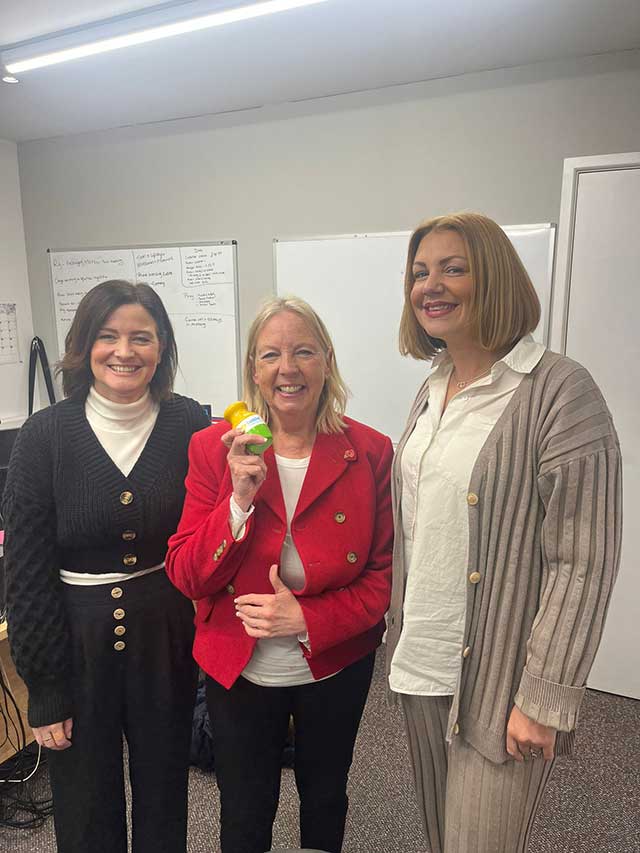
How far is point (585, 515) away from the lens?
943 millimetres

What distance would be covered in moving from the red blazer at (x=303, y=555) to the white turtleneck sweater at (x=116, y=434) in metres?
0.14

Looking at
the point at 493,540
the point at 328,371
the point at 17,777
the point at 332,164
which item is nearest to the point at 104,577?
the point at 328,371

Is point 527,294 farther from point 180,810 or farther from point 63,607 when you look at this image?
point 180,810

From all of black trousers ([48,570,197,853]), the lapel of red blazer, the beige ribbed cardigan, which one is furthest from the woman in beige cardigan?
black trousers ([48,570,197,853])

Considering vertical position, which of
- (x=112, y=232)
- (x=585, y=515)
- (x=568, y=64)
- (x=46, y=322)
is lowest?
(x=585, y=515)

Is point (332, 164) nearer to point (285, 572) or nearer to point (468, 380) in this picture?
point (468, 380)

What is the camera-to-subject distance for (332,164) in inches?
112

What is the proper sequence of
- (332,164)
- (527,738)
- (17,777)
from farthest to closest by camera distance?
(332,164)
(17,777)
(527,738)

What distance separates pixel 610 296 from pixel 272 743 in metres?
1.84

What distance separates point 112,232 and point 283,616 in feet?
10.0

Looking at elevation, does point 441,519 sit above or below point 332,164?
below

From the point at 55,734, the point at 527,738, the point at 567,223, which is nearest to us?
the point at 527,738

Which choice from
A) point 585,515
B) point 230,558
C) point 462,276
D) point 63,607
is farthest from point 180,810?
point 462,276

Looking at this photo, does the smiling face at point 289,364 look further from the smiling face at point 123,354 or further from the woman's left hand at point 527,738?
the woman's left hand at point 527,738
